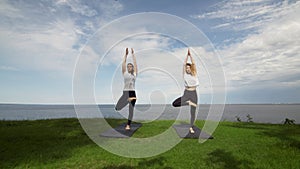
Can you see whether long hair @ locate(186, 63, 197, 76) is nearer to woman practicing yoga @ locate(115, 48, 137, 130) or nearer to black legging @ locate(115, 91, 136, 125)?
woman practicing yoga @ locate(115, 48, 137, 130)

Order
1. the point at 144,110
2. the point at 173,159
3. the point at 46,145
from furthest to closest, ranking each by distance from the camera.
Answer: the point at 144,110 → the point at 46,145 → the point at 173,159

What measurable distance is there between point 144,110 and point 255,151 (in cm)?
554

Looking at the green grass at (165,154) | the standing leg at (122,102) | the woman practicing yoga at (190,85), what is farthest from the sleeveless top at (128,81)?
the green grass at (165,154)

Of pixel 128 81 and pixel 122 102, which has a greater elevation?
pixel 128 81

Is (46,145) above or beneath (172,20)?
beneath

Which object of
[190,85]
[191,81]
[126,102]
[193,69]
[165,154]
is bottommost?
[165,154]

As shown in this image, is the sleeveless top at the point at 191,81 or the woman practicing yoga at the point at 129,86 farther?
the woman practicing yoga at the point at 129,86

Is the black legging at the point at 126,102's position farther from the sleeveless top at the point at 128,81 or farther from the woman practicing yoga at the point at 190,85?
the woman practicing yoga at the point at 190,85

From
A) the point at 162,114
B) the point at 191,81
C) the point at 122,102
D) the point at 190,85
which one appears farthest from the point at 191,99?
the point at 162,114

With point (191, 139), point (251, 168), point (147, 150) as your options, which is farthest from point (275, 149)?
point (147, 150)

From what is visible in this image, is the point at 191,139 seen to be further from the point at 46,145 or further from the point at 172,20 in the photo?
the point at 46,145

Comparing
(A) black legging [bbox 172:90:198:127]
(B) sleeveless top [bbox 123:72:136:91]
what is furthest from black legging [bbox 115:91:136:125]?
(A) black legging [bbox 172:90:198:127]

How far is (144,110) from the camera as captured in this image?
10.7m

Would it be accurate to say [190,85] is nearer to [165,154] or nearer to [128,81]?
[128,81]
